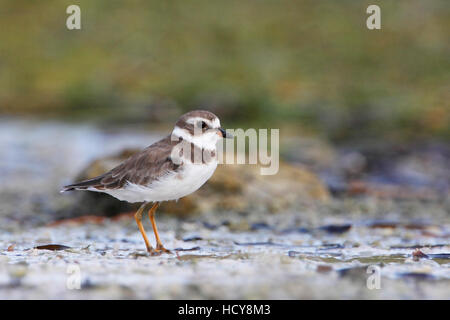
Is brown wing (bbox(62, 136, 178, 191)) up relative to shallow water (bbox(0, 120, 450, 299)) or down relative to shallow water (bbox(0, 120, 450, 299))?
up

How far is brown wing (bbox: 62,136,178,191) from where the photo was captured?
294 inches

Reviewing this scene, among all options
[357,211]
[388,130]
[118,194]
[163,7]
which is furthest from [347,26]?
[118,194]

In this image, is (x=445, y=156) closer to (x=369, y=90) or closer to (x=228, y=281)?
(x=369, y=90)

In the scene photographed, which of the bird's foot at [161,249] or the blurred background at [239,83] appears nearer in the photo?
the bird's foot at [161,249]

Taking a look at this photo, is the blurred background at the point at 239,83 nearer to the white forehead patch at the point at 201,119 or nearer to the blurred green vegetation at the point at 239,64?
the blurred green vegetation at the point at 239,64

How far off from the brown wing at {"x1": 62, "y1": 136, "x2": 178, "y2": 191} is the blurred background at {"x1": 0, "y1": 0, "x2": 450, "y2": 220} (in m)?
4.42

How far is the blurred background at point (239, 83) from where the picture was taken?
15.6 meters

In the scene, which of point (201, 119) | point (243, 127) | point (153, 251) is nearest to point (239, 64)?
point (243, 127)

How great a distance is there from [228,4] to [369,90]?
8.83 meters

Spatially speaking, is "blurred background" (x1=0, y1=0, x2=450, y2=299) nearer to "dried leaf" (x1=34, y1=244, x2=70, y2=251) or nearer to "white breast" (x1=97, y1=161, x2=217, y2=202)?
"dried leaf" (x1=34, y1=244, x2=70, y2=251)

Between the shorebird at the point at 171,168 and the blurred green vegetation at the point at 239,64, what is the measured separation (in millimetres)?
10749

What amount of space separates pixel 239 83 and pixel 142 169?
15593 mm

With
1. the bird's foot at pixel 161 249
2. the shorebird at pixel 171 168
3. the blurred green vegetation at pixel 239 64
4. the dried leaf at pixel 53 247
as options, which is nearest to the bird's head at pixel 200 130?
the shorebird at pixel 171 168

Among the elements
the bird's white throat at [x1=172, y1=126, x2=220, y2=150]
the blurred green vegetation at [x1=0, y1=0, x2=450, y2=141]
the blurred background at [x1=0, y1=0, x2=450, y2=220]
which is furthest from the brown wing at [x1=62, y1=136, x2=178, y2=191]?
the blurred green vegetation at [x1=0, y1=0, x2=450, y2=141]
